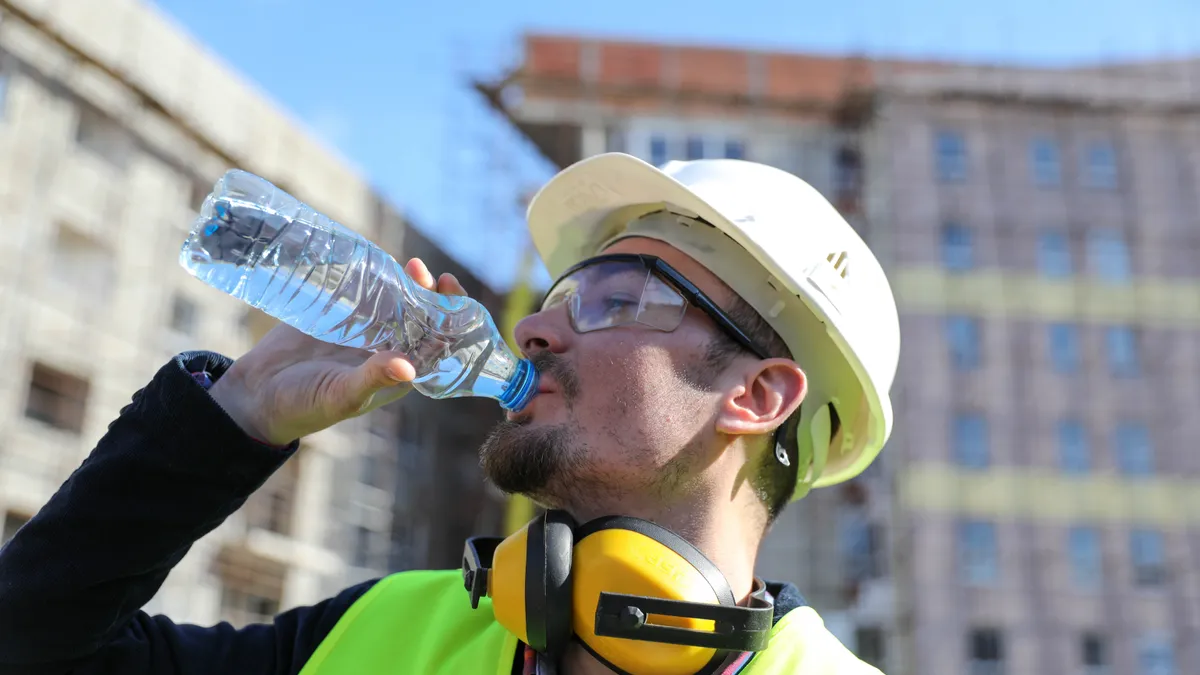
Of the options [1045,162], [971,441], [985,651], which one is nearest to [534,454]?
[985,651]

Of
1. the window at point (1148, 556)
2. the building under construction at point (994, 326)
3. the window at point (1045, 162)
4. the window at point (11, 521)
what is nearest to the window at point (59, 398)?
the window at point (11, 521)

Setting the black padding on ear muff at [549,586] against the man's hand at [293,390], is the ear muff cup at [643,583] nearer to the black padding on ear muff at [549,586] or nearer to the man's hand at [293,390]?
the black padding on ear muff at [549,586]

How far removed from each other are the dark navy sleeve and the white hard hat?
1219mm

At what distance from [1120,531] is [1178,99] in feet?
38.7

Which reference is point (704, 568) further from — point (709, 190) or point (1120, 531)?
point (1120, 531)

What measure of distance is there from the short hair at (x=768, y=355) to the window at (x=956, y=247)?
92.9 ft

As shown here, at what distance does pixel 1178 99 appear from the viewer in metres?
31.2

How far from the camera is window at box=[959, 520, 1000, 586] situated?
27516 mm

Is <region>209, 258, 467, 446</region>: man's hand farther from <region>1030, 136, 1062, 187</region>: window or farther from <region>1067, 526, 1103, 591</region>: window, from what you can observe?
<region>1030, 136, 1062, 187</region>: window

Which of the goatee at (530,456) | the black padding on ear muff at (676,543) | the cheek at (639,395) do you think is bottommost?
the black padding on ear muff at (676,543)

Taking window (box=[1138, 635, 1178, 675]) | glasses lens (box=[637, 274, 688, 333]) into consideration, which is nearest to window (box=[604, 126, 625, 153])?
window (box=[1138, 635, 1178, 675])

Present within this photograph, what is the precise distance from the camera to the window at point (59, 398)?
68.0ft

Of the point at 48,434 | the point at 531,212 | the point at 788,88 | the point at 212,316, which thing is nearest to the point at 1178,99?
the point at 788,88

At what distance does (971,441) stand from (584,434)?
2773 cm
